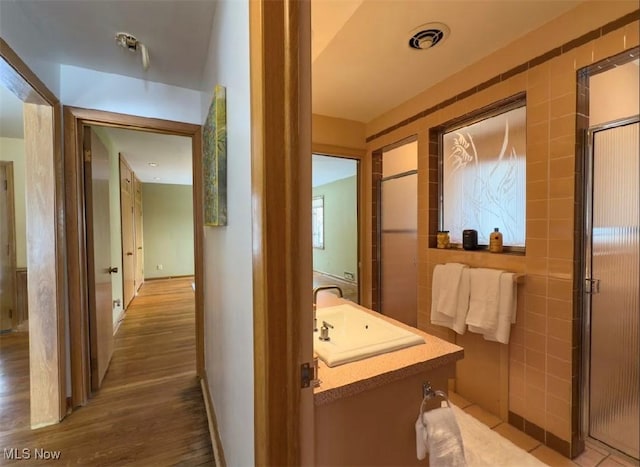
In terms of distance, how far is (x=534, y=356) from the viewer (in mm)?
1687

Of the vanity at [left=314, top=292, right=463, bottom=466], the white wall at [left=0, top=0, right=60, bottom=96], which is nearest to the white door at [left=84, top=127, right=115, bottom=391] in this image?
the white wall at [left=0, top=0, right=60, bottom=96]

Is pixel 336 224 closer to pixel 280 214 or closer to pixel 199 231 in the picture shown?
pixel 199 231

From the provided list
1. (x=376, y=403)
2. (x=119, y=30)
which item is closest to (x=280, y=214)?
(x=376, y=403)

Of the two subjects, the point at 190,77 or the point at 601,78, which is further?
the point at 190,77

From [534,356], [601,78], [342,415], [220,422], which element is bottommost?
[220,422]

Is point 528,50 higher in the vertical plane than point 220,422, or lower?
higher

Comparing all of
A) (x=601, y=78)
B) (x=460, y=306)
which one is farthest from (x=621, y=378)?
(x=460, y=306)

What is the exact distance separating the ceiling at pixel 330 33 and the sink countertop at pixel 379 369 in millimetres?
1623

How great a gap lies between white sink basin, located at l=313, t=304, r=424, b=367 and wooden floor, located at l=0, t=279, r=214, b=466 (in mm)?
1052

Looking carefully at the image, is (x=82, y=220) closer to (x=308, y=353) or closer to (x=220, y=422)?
(x=220, y=422)

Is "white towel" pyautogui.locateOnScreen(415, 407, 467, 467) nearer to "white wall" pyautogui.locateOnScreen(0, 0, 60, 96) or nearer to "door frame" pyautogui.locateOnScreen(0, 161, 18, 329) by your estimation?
"white wall" pyautogui.locateOnScreen(0, 0, 60, 96)

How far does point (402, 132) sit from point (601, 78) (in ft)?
5.88

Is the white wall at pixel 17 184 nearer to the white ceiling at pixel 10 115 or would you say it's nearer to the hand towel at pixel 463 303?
the white ceiling at pixel 10 115

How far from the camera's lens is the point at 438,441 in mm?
935
